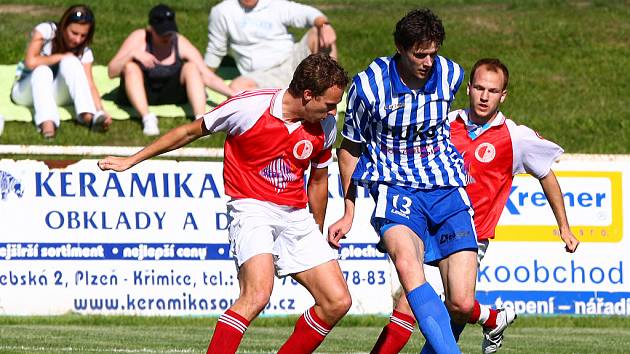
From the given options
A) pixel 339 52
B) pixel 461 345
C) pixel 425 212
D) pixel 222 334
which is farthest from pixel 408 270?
pixel 339 52

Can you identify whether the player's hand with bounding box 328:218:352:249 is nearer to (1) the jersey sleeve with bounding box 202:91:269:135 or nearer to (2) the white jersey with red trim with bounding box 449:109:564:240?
(1) the jersey sleeve with bounding box 202:91:269:135

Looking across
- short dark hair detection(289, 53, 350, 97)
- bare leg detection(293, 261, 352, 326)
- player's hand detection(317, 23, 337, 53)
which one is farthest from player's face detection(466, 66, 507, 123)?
player's hand detection(317, 23, 337, 53)

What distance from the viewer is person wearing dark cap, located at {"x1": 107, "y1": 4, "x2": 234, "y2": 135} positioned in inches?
527

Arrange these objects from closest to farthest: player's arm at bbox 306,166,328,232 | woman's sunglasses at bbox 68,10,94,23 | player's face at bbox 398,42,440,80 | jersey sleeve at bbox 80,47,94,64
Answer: player's face at bbox 398,42,440,80, player's arm at bbox 306,166,328,232, woman's sunglasses at bbox 68,10,94,23, jersey sleeve at bbox 80,47,94,64

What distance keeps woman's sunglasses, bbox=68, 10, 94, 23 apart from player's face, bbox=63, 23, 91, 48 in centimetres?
7

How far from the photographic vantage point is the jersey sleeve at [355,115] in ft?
22.2

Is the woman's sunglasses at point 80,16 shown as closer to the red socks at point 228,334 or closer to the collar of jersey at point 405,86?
the collar of jersey at point 405,86

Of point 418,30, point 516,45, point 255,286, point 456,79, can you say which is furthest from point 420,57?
point 516,45

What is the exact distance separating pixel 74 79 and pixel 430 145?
7.08 metres

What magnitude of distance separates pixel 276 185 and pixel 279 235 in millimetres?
250

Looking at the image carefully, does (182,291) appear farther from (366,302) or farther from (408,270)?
(408,270)

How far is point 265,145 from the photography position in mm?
6578

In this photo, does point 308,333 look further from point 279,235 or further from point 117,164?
point 117,164

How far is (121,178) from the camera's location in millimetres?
11344
